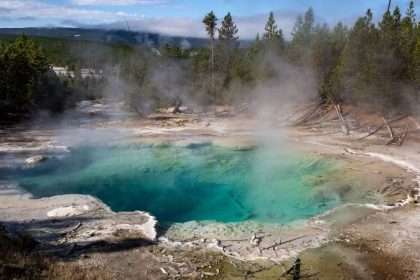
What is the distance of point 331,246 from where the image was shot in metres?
9.99

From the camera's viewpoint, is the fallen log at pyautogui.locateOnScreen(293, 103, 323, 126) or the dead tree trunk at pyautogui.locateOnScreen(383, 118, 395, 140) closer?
the dead tree trunk at pyautogui.locateOnScreen(383, 118, 395, 140)

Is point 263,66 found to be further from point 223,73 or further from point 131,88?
point 131,88

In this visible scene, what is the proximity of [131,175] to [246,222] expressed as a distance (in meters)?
5.84

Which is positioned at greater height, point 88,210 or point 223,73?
point 223,73

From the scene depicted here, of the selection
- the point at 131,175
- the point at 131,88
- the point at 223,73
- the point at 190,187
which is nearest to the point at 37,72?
the point at 131,88

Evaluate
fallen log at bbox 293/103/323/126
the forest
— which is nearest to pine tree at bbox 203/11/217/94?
the forest

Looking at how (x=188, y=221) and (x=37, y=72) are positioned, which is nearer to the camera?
(x=188, y=221)

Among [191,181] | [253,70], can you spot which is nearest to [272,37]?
[253,70]

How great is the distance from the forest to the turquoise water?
6274 millimetres

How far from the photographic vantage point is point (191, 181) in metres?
15.6

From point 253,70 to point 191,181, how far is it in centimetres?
1385

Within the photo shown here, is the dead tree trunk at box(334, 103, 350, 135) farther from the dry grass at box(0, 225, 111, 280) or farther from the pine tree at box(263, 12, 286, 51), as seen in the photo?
the dry grass at box(0, 225, 111, 280)

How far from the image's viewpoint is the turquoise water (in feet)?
42.1

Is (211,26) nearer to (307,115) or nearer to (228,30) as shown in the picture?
(228,30)
